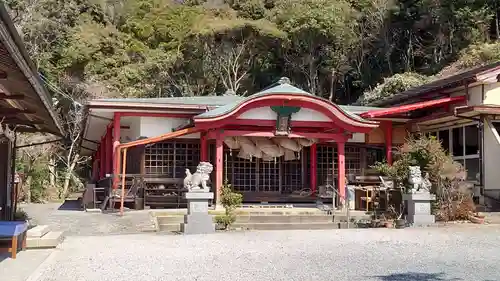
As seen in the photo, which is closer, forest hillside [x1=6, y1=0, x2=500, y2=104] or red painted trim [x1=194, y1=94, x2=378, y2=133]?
red painted trim [x1=194, y1=94, x2=378, y2=133]

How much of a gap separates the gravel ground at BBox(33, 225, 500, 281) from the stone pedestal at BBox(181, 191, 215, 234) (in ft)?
1.67

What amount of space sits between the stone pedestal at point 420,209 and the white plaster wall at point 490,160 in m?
3.68

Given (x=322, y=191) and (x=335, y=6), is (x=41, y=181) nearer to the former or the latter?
(x=322, y=191)

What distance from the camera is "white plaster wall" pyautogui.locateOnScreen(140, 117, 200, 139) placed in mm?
16203

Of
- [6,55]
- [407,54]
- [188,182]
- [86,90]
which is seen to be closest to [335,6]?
[407,54]

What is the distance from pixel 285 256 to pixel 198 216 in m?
3.79

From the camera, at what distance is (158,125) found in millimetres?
16344

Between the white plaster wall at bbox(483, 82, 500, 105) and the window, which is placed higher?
the white plaster wall at bbox(483, 82, 500, 105)

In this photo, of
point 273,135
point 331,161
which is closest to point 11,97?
point 273,135

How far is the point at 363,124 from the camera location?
15.1 meters

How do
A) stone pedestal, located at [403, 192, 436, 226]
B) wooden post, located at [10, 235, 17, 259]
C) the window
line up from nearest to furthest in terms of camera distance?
1. wooden post, located at [10, 235, 17, 259]
2. stone pedestal, located at [403, 192, 436, 226]
3. the window

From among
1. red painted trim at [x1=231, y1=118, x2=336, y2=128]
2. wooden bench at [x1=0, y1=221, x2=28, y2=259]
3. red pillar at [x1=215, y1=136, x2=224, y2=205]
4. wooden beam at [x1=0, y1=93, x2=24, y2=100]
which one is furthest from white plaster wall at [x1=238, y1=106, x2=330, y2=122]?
wooden bench at [x1=0, y1=221, x2=28, y2=259]

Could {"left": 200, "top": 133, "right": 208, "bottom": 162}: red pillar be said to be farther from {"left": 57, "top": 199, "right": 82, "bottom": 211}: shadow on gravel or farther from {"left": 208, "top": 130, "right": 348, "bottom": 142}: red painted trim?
{"left": 57, "top": 199, "right": 82, "bottom": 211}: shadow on gravel

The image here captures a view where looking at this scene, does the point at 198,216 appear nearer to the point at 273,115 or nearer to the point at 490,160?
the point at 273,115
